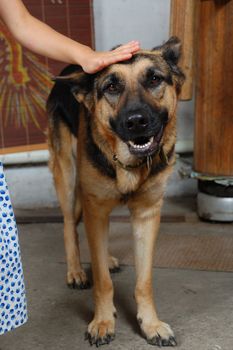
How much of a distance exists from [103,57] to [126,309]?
48.5 inches

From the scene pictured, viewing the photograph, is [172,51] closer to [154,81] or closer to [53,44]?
[154,81]

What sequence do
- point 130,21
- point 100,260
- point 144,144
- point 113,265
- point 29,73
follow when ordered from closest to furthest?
point 144,144
point 100,260
point 113,265
point 29,73
point 130,21

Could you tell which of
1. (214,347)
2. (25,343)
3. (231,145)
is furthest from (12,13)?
(231,145)

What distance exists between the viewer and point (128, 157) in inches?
86.4

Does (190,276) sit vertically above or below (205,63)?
below

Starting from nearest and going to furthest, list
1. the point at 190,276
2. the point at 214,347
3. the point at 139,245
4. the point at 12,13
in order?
the point at 12,13 < the point at 214,347 < the point at 139,245 < the point at 190,276

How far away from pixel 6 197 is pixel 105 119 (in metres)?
0.58

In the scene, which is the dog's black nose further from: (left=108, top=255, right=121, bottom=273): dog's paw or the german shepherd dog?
(left=108, top=255, right=121, bottom=273): dog's paw

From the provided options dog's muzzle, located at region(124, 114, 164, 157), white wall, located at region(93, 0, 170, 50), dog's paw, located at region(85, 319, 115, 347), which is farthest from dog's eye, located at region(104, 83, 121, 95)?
white wall, located at region(93, 0, 170, 50)

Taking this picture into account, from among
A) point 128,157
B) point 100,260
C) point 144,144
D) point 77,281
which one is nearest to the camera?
point 144,144

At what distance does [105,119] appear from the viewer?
2.17m

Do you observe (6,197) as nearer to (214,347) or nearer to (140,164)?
(140,164)

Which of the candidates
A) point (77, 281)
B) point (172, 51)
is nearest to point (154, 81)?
point (172, 51)

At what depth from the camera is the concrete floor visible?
88.7 inches
